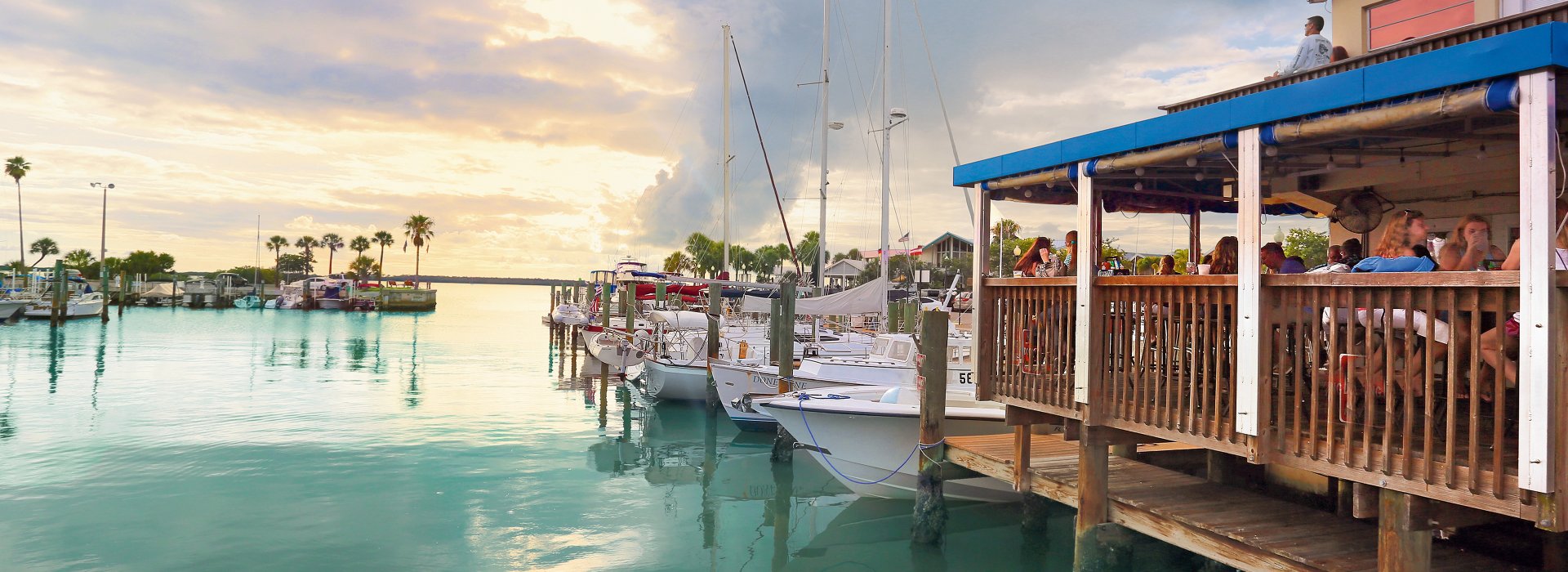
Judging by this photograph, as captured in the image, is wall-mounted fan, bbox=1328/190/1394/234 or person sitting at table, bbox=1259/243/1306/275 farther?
wall-mounted fan, bbox=1328/190/1394/234

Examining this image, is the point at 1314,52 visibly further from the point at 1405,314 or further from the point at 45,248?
the point at 45,248

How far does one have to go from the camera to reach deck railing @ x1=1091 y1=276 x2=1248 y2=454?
242 inches

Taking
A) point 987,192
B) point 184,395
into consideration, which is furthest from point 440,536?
point 184,395

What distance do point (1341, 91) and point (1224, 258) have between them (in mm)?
2453

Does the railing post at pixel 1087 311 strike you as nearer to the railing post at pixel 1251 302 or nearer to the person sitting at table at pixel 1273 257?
the person sitting at table at pixel 1273 257

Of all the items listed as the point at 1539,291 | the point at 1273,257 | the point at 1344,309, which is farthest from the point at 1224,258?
the point at 1539,291

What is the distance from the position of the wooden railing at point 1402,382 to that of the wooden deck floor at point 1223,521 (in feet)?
2.89

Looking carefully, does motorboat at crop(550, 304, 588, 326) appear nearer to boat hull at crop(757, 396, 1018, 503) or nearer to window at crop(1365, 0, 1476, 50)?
boat hull at crop(757, 396, 1018, 503)

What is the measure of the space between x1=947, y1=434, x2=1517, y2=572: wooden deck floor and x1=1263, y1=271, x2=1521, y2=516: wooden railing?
0.88 m

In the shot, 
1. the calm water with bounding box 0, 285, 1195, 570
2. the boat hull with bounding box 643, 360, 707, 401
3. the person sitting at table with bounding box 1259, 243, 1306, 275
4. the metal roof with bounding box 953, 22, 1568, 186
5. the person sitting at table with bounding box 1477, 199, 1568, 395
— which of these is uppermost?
the metal roof with bounding box 953, 22, 1568, 186

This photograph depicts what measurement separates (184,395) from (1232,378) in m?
25.9

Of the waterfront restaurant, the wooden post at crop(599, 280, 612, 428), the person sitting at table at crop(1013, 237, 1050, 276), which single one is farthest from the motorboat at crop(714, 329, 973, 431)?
the waterfront restaurant

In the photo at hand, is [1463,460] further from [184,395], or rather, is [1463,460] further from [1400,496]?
[184,395]

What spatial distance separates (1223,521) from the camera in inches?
271
